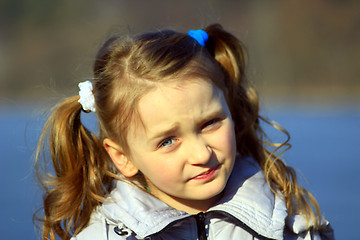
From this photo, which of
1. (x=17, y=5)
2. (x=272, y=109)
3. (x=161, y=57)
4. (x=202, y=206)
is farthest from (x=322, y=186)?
(x=17, y=5)

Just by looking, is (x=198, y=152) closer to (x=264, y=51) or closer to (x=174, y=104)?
(x=174, y=104)

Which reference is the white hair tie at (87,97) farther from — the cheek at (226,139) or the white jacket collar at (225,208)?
the cheek at (226,139)

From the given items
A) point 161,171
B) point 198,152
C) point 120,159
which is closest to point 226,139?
point 198,152

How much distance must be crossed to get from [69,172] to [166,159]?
45 cm

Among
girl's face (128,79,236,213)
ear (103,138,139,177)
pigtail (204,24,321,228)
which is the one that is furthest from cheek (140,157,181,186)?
pigtail (204,24,321,228)

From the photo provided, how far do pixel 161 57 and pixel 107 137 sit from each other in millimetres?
362

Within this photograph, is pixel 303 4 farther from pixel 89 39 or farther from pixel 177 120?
pixel 177 120

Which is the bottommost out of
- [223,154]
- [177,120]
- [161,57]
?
[223,154]

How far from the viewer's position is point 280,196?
1.75m

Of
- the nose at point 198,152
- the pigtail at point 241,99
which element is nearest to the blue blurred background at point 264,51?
the pigtail at point 241,99

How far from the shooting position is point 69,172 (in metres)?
1.84

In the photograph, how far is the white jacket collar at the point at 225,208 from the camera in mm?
1603

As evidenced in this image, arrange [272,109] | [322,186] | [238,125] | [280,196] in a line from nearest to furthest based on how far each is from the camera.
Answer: [280,196] → [238,125] → [322,186] → [272,109]

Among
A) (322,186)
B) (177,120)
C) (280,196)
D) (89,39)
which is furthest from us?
(89,39)
